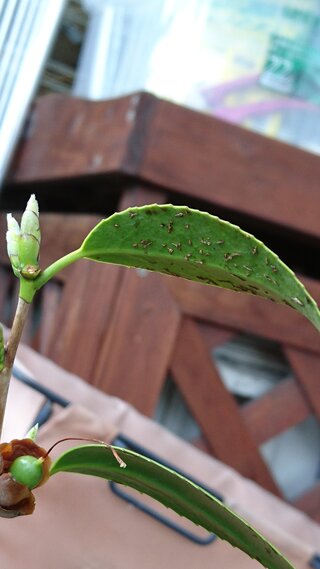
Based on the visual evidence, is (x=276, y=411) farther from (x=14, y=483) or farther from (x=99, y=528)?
(x=14, y=483)

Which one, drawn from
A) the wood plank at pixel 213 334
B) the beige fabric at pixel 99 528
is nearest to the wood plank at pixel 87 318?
the wood plank at pixel 213 334

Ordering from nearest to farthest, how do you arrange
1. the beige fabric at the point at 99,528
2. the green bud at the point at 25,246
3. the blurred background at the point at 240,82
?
the green bud at the point at 25,246
the beige fabric at the point at 99,528
the blurred background at the point at 240,82

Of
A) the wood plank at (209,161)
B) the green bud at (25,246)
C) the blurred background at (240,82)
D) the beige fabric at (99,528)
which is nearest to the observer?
the green bud at (25,246)

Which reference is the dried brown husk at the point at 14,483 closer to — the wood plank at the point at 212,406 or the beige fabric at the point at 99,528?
the beige fabric at the point at 99,528

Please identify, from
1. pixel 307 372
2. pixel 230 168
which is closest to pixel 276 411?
pixel 307 372

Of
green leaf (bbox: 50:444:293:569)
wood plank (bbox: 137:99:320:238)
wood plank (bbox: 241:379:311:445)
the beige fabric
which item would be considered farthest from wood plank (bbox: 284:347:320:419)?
green leaf (bbox: 50:444:293:569)

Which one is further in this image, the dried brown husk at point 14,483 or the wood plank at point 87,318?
the wood plank at point 87,318

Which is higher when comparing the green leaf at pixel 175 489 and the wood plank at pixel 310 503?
the green leaf at pixel 175 489
